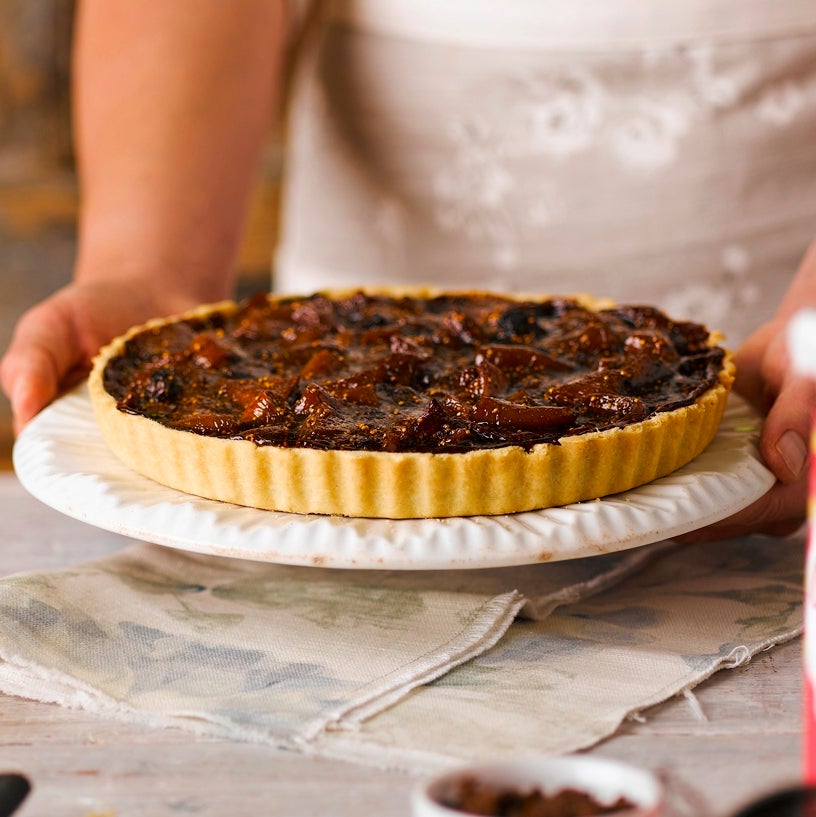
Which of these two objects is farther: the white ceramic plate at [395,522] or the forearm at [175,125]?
the forearm at [175,125]

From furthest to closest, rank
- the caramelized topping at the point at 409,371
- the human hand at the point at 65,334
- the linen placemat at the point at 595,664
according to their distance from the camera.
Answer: the human hand at the point at 65,334, the caramelized topping at the point at 409,371, the linen placemat at the point at 595,664

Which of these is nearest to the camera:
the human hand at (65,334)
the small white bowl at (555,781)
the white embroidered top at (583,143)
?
the small white bowl at (555,781)

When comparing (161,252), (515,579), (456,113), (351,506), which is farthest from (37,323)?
(456,113)

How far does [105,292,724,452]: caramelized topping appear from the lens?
6.10ft

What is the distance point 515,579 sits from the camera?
1.99m

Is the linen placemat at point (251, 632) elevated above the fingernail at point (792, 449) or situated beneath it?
situated beneath

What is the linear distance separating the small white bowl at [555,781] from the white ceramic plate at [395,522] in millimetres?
472

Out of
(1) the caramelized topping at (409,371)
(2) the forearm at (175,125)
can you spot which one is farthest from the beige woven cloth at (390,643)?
(2) the forearm at (175,125)

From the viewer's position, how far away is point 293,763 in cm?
143

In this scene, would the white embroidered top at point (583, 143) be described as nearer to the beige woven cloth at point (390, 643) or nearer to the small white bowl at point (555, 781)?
the beige woven cloth at point (390, 643)

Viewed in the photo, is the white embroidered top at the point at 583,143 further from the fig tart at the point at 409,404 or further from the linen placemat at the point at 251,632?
the linen placemat at the point at 251,632

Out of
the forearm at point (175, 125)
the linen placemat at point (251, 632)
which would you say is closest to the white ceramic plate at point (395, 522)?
the linen placemat at point (251, 632)

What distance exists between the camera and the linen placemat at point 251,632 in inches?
61.4

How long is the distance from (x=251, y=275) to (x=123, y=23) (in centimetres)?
291
